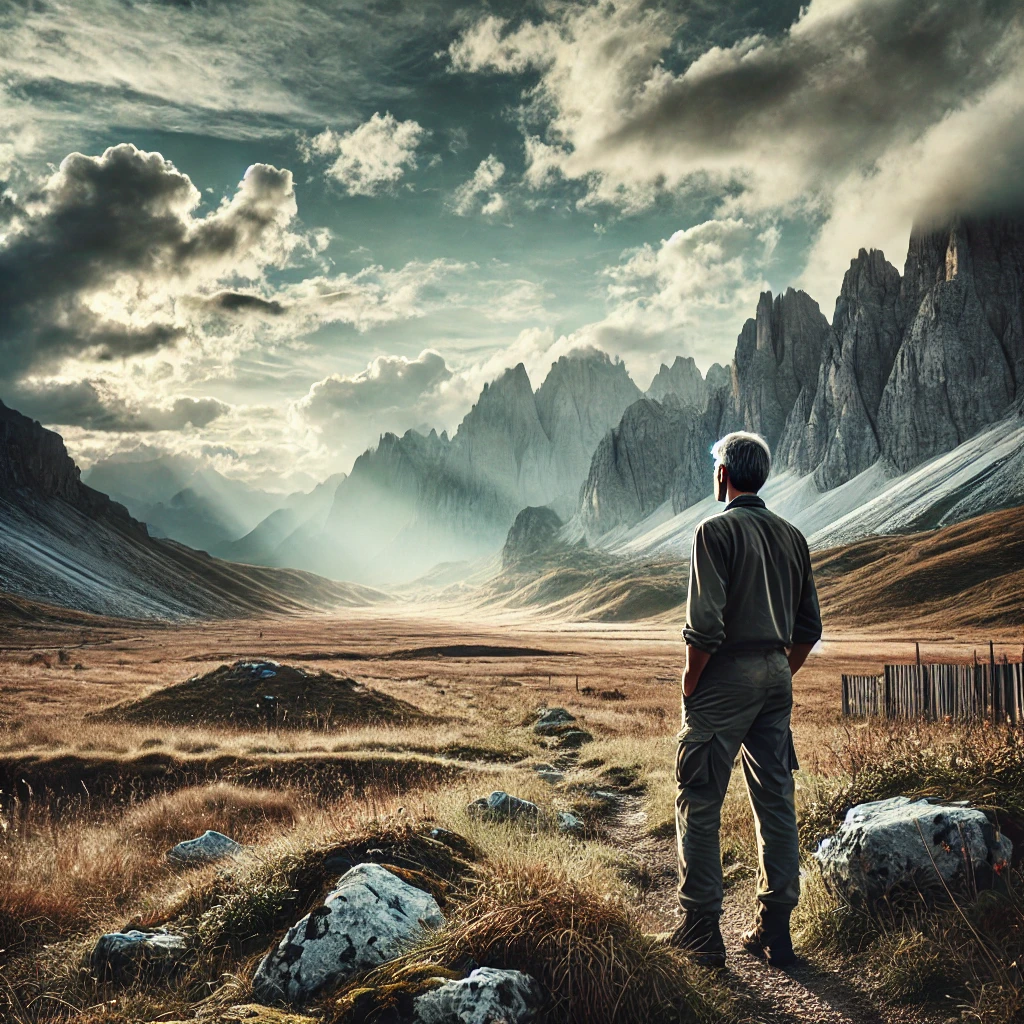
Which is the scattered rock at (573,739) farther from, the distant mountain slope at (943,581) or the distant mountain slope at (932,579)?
the distant mountain slope at (943,581)

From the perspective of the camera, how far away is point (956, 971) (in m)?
4.45

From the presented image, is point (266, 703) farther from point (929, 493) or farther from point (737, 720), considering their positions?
point (929, 493)

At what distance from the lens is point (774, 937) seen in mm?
5227

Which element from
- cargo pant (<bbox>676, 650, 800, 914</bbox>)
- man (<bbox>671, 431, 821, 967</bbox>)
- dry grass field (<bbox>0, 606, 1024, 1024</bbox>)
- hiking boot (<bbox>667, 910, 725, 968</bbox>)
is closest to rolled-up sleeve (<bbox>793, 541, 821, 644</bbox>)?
man (<bbox>671, 431, 821, 967</bbox>)

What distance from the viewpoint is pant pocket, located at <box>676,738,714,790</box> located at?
17.0ft

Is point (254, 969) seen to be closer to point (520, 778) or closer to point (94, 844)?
point (94, 844)

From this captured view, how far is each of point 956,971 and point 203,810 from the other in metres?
11.8

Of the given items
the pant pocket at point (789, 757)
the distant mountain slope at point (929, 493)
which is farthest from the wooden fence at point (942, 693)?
the distant mountain slope at point (929, 493)

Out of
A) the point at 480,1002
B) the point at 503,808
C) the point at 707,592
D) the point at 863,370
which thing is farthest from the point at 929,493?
the point at 480,1002

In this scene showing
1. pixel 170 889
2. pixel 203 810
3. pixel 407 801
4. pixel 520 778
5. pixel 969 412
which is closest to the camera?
pixel 170 889

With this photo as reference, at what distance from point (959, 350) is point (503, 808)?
198703 mm

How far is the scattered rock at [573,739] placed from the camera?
1992 cm

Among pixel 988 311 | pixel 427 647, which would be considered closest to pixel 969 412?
pixel 988 311

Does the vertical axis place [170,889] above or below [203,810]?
above
